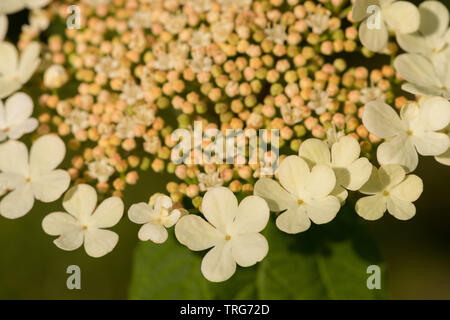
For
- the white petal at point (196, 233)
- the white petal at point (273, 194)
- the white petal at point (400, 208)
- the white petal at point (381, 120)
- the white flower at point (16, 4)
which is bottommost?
the white petal at point (196, 233)

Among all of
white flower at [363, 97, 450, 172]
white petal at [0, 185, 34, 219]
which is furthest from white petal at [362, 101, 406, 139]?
white petal at [0, 185, 34, 219]

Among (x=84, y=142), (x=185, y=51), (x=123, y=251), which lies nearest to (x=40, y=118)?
(x=84, y=142)

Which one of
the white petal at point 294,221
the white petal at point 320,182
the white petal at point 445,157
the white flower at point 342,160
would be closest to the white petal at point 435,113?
the white petal at point 445,157

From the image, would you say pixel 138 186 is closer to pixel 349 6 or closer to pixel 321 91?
pixel 321 91

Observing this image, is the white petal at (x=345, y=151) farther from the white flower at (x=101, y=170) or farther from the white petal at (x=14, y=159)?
the white petal at (x=14, y=159)

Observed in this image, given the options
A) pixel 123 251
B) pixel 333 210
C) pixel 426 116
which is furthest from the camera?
pixel 123 251

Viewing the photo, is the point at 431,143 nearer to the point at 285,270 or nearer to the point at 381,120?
the point at 381,120

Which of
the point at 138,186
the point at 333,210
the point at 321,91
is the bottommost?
the point at 333,210
